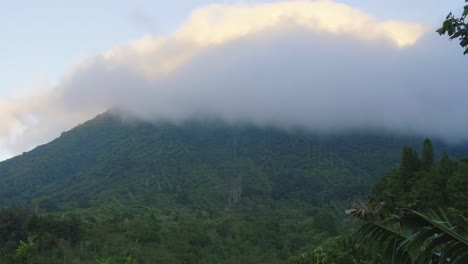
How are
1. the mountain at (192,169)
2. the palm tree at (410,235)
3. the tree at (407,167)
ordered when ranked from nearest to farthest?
the palm tree at (410,235)
the tree at (407,167)
the mountain at (192,169)

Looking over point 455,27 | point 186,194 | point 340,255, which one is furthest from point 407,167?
point 186,194

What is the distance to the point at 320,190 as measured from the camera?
14300cm

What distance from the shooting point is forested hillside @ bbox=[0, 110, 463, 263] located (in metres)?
75.9

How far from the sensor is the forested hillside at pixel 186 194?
75875mm

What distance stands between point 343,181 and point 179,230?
7251cm

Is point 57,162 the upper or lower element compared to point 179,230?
upper

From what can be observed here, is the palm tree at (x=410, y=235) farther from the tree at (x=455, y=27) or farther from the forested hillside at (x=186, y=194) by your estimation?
the forested hillside at (x=186, y=194)

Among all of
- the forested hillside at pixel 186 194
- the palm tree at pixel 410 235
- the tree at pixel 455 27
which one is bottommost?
the forested hillside at pixel 186 194

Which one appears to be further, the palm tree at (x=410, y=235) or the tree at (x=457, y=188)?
the tree at (x=457, y=188)

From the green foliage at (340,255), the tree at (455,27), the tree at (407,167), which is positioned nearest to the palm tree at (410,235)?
the tree at (455,27)

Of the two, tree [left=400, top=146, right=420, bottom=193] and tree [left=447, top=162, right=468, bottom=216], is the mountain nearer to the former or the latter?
tree [left=400, top=146, right=420, bottom=193]

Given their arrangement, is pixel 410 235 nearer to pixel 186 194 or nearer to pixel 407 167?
pixel 407 167

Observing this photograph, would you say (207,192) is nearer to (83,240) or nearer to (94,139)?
(83,240)

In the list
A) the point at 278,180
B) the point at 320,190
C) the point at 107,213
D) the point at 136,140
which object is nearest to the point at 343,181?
the point at 320,190
